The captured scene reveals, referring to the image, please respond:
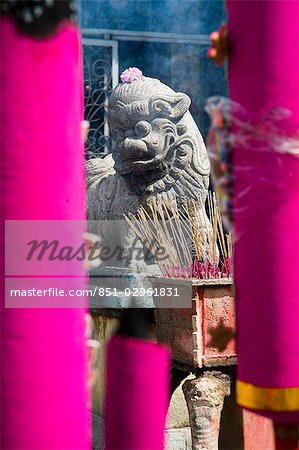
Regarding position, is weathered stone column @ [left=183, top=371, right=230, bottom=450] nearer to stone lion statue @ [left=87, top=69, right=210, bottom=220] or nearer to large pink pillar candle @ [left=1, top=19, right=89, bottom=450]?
stone lion statue @ [left=87, top=69, right=210, bottom=220]

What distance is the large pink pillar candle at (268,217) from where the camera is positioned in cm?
141

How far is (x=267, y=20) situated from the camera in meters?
1.41

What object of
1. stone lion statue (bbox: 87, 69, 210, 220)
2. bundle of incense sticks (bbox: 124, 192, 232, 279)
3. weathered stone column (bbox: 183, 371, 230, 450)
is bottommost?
weathered stone column (bbox: 183, 371, 230, 450)

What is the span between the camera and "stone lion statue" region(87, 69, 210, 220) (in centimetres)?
407

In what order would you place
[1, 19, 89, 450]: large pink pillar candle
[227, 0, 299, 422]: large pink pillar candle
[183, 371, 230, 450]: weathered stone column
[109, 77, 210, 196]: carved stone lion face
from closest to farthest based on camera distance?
1. [1, 19, 89, 450]: large pink pillar candle
2. [227, 0, 299, 422]: large pink pillar candle
3. [183, 371, 230, 450]: weathered stone column
4. [109, 77, 210, 196]: carved stone lion face

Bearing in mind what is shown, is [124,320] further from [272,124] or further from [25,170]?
[272,124]

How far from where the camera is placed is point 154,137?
405cm

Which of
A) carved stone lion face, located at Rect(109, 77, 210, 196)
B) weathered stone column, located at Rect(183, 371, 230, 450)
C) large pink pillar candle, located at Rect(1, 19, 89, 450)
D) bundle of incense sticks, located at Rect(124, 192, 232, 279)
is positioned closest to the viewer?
large pink pillar candle, located at Rect(1, 19, 89, 450)

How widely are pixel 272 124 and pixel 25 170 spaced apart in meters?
0.39

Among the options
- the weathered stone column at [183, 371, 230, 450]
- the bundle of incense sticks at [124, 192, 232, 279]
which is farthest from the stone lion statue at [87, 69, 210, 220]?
the weathered stone column at [183, 371, 230, 450]

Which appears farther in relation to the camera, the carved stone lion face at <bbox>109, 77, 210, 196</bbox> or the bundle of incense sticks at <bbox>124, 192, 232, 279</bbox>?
the carved stone lion face at <bbox>109, 77, 210, 196</bbox>

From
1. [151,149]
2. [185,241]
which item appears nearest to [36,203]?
[185,241]

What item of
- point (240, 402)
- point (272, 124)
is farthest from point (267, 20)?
point (240, 402)

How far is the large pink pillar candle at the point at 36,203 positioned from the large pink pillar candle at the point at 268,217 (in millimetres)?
295
